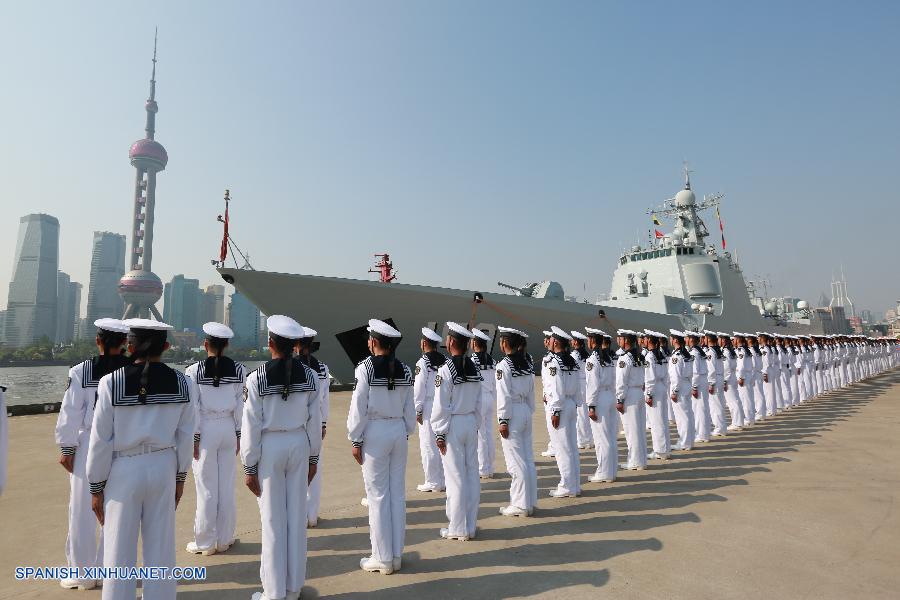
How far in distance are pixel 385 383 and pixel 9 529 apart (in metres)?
3.51

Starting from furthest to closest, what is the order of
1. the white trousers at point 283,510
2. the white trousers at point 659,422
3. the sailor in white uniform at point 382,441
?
the white trousers at point 659,422 < the sailor in white uniform at point 382,441 < the white trousers at point 283,510

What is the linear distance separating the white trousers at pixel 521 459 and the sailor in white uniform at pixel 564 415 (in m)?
0.58

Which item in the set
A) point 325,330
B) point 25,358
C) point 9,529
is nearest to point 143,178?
point 25,358

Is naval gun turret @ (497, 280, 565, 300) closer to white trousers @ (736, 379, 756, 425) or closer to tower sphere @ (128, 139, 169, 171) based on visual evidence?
white trousers @ (736, 379, 756, 425)

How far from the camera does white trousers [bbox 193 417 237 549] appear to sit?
3482mm

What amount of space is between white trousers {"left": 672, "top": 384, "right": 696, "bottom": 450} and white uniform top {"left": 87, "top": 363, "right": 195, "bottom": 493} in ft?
23.4

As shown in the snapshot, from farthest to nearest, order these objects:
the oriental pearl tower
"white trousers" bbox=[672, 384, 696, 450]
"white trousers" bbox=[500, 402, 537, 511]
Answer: the oriental pearl tower
"white trousers" bbox=[672, 384, 696, 450]
"white trousers" bbox=[500, 402, 537, 511]

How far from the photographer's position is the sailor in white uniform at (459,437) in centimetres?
376

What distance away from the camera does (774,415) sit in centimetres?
1102

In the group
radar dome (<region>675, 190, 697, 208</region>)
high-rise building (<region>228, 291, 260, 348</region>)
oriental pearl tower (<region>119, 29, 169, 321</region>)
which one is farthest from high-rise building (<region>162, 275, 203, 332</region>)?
Result: radar dome (<region>675, 190, 697, 208</region>)

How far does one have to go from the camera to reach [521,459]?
4320 mm

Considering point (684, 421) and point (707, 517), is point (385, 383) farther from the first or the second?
point (684, 421)

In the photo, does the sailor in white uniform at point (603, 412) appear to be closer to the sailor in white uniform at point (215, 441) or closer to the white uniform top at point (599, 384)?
the white uniform top at point (599, 384)

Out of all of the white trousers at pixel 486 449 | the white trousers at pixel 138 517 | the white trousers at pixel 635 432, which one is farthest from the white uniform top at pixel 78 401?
the white trousers at pixel 635 432
